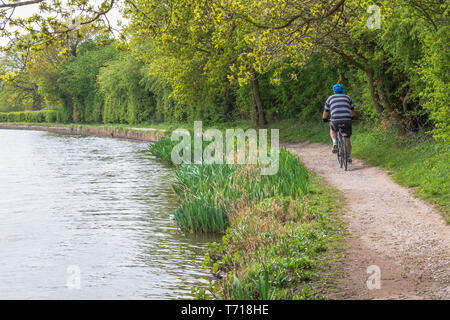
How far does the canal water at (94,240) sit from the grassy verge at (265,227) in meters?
0.50

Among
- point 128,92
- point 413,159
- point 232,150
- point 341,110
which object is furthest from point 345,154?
point 128,92

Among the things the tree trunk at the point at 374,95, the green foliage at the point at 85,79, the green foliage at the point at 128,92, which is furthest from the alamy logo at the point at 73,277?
the green foliage at the point at 85,79

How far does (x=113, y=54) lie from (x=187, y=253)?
157 feet

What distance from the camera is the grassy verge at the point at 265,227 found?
225 inches

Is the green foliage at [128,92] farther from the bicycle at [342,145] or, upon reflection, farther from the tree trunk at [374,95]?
the bicycle at [342,145]

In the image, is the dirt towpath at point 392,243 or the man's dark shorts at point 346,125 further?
the man's dark shorts at point 346,125

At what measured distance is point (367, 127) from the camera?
1823 cm

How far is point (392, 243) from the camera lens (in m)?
6.85

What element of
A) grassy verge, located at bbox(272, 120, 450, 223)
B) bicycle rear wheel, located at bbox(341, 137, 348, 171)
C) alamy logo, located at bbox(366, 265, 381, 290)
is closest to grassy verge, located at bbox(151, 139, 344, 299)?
alamy logo, located at bbox(366, 265, 381, 290)

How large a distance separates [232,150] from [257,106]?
12.7 meters

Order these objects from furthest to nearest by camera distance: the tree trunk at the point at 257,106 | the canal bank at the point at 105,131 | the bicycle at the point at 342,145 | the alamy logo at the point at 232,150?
the canal bank at the point at 105,131, the tree trunk at the point at 257,106, the bicycle at the point at 342,145, the alamy logo at the point at 232,150

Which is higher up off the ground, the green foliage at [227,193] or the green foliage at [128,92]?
the green foliage at [128,92]

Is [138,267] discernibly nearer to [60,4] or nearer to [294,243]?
[294,243]

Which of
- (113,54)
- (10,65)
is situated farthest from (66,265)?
(10,65)
